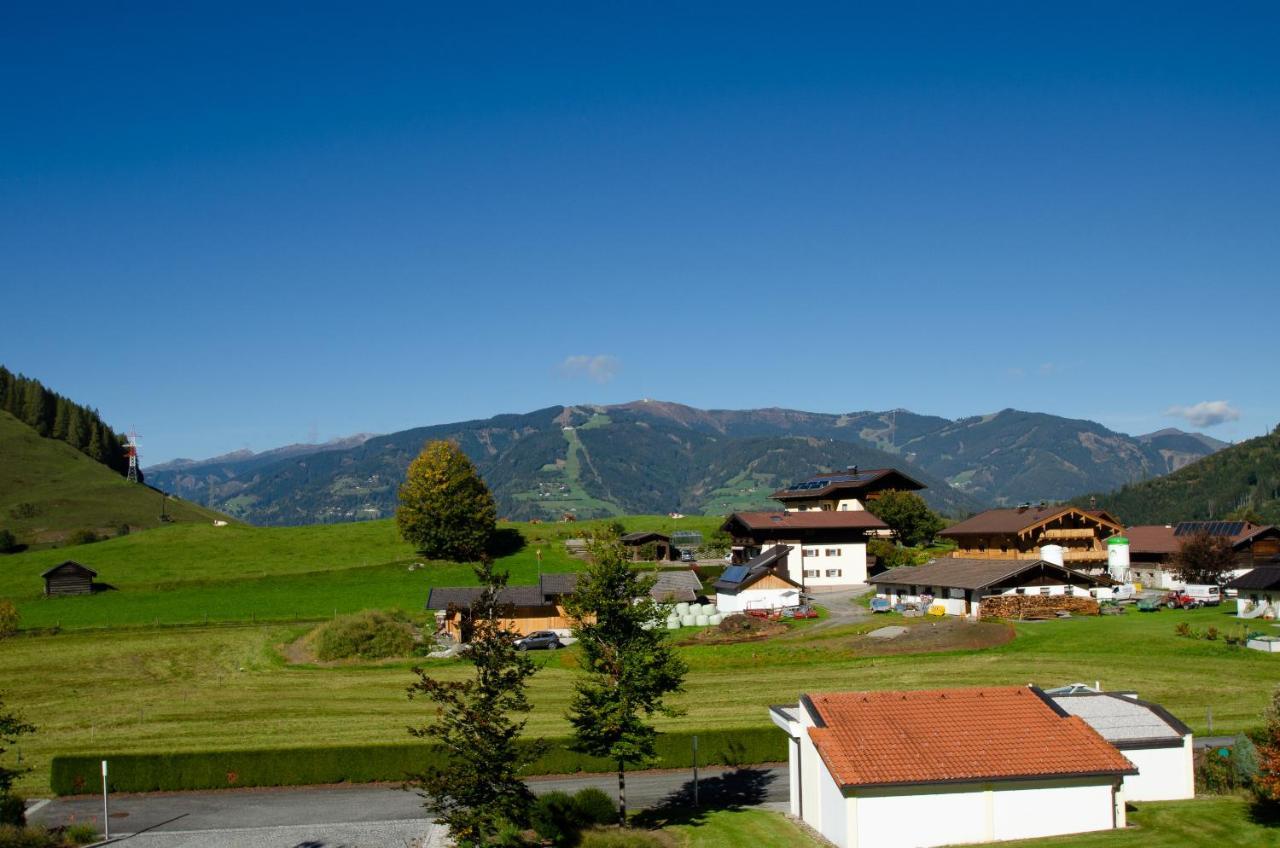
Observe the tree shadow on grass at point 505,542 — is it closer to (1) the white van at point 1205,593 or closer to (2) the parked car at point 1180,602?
(2) the parked car at point 1180,602

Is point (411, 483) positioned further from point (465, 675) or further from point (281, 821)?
point (281, 821)

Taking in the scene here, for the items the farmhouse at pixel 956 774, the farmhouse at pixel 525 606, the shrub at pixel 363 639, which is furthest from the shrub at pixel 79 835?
the farmhouse at pixel 525 606

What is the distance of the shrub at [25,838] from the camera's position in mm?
30367

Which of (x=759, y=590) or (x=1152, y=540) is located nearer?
(x=759, y=590)

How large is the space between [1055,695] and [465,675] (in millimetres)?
34831

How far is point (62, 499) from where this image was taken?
171375 mm

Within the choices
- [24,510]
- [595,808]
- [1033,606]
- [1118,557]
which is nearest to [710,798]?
[595,808]

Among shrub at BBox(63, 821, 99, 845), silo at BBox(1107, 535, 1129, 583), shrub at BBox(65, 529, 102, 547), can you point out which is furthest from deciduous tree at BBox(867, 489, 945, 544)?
shrub at BBox(65, 529, 102, 547)

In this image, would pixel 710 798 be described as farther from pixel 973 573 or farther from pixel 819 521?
pixel 819 521

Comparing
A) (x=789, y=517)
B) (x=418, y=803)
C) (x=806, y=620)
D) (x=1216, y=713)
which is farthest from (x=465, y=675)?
(x=789, y=517)

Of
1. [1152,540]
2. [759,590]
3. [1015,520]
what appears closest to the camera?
[759,590]

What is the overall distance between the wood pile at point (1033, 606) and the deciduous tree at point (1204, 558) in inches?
617

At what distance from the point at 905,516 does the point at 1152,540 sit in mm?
25460

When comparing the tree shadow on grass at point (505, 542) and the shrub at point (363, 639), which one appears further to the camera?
the tree shadow on grass at point (505, 542)
